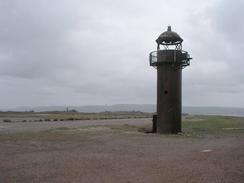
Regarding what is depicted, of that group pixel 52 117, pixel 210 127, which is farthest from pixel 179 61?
pixel 52 117

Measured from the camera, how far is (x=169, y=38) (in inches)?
1137

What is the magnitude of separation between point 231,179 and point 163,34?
1950cm

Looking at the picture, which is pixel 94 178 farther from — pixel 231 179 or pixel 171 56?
pixel 171 56

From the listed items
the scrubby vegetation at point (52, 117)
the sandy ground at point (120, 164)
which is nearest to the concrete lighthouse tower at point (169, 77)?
the sandy ground at point (120, 164)

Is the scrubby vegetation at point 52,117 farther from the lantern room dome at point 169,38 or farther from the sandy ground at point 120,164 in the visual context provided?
the sandy ground at point 120,164

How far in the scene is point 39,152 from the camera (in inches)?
682

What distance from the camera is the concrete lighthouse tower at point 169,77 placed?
2877cm

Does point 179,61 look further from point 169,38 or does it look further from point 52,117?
point 52,117

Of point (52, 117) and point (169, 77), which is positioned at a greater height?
point (169, 77)

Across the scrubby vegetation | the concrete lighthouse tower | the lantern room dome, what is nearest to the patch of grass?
the concrete lighthouse tower

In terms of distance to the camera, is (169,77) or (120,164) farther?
(169,77)

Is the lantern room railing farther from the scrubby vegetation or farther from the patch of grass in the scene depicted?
the scrubby vegetation

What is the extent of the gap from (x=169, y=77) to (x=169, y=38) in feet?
9.59

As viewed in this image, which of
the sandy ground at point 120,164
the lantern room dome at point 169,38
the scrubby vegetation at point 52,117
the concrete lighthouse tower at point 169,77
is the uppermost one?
the lantern room dome at point 169,38
